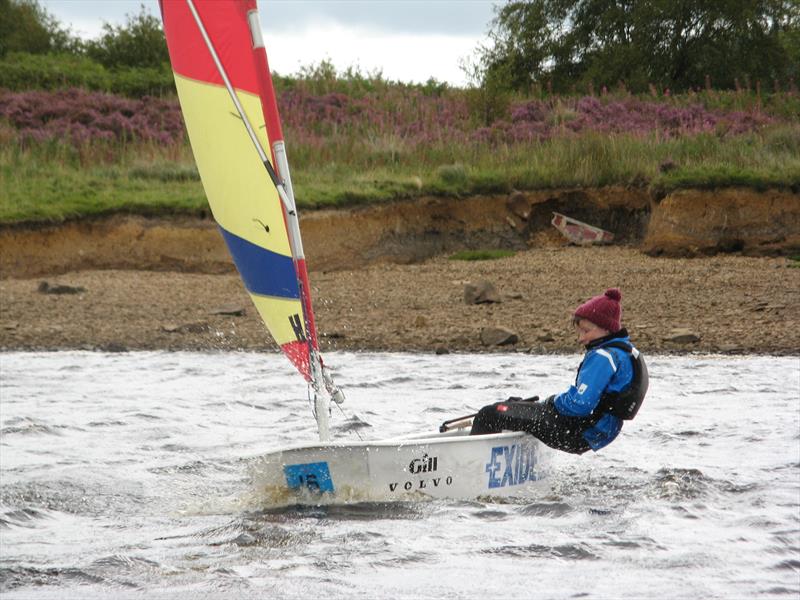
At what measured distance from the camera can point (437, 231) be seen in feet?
60.4

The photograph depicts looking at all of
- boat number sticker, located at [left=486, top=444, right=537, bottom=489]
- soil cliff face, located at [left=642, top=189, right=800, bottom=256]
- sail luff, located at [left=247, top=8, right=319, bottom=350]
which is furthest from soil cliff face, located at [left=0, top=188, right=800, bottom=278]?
sail luff, located at [left=247, top=8, right=319, bottom=350]

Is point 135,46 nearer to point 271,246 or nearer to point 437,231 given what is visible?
point 437,231

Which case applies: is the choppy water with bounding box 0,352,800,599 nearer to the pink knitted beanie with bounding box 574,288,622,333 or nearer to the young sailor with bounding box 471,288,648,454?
the young sailor with bounding box 471,288,648,454

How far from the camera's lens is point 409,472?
7.30 metres

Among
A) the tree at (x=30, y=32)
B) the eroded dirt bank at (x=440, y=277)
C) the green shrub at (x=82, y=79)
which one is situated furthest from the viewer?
the tree at (x=30, y=32)

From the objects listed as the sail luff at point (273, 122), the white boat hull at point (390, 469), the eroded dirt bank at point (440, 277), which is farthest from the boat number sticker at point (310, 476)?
the eroded dirt bank at point (440, 277)

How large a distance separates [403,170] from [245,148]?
1276 cm

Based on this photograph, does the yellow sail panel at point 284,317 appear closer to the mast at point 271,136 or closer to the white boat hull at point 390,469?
the mast at point 271,136

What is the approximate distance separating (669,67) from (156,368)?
18.3 meters

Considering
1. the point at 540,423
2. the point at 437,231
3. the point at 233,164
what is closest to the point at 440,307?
the point at 437,231

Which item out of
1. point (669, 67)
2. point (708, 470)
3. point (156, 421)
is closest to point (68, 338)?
point (156, 421)

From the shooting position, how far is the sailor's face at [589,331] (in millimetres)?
7453

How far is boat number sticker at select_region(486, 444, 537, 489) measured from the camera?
24.8ft

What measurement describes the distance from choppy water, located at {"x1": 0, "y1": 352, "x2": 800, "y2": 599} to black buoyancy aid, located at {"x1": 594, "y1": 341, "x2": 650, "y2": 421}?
0.68m
